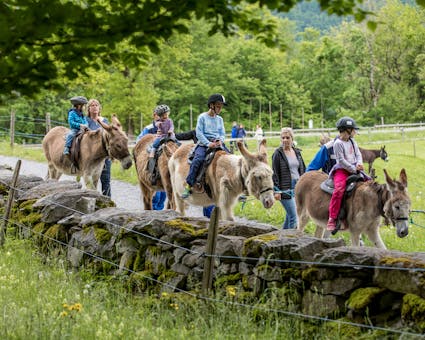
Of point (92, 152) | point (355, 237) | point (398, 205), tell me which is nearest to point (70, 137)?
point (92, 152)

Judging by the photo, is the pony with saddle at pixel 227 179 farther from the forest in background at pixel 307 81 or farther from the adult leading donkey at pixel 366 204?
the forest in background at pixel 307 81

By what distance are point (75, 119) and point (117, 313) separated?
8.19m

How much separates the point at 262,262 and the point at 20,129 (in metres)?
55.1

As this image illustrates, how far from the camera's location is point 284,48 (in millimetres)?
4984

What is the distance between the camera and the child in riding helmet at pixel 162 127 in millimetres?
12805

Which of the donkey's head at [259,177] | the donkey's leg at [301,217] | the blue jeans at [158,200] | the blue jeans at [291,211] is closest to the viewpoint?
the donkey's head at [259,177]

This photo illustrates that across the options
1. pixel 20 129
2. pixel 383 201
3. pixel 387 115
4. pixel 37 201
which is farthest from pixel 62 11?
pixel 387 115

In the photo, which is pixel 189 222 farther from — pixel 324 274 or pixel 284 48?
pixel 284 48

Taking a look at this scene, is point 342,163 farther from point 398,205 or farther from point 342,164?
point 398,205

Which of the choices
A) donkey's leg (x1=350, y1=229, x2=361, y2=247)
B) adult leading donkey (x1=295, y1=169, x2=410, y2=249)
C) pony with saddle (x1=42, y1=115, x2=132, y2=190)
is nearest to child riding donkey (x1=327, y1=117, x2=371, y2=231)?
adult leading donkey (x1=295, y1=169, x2=410, y2=249)

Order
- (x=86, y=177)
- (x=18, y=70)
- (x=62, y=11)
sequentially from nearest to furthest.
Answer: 1. (x=62, y=11)
2. (x=18, y=70)
3. (x=86, y=177)

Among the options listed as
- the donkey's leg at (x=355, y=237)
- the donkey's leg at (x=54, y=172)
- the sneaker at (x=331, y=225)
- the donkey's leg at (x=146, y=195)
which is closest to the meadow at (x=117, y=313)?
the sneaker at (x=331, y=225)

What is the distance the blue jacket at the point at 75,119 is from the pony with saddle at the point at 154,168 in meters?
1.52

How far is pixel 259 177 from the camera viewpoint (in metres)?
9.80
